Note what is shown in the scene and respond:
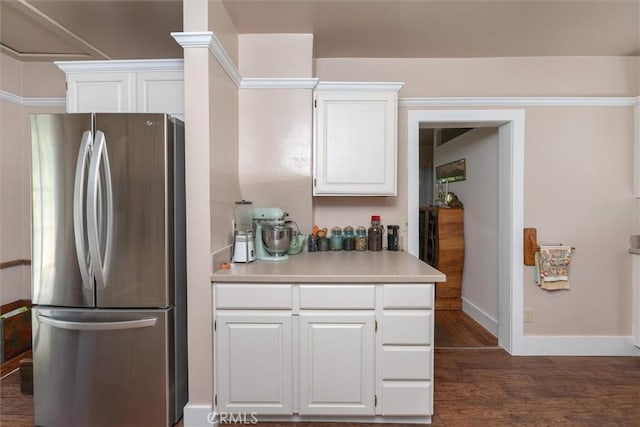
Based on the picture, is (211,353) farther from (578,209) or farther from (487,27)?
(578,209)

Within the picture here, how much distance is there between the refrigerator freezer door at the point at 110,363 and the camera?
1715 millimetres

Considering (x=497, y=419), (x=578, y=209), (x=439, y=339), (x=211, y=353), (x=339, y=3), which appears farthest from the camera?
(x=439, y=339)

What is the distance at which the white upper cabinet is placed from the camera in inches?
94.4

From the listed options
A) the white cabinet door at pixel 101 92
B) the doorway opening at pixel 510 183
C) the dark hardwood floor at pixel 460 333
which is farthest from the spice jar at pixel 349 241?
the white cabinet door at pixel 101 92

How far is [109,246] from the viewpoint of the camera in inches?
66.6

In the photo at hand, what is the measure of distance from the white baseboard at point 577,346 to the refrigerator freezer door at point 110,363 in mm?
2865

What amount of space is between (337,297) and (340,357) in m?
0.34

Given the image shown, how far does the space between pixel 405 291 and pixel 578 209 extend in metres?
2.10

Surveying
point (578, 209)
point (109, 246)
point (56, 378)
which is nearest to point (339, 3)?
point (109, 246)

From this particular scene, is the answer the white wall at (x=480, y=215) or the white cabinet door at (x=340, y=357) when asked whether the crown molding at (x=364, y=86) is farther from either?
the white cabinet door at (x=340, y=357)

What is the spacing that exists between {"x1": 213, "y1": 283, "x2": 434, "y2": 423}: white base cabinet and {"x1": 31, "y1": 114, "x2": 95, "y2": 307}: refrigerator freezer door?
→ 0.75m

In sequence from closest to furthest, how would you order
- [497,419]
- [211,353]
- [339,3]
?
[211,353] < [497,419] < [339,3]

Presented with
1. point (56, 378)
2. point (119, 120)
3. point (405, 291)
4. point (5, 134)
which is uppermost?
point (5, 134)

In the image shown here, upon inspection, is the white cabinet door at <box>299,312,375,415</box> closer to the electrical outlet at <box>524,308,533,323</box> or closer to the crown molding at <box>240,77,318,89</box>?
the crown molding at <box>240,77,318,89</box>
